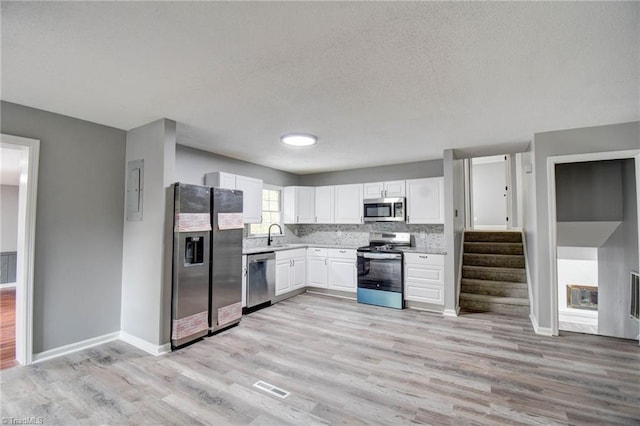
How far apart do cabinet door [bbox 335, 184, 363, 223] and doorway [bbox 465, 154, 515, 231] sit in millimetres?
3537

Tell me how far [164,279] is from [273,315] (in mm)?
1770

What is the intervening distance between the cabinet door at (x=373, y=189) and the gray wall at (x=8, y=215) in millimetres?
8353

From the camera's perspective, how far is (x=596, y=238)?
13.6 ft

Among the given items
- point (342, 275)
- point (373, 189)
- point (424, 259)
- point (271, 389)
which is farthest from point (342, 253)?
point (271, 389)

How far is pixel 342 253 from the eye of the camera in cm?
523

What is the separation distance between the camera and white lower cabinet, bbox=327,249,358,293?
510 cm

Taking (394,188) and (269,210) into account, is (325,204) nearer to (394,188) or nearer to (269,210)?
(269,210)

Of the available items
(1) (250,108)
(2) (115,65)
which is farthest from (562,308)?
(2) (115,65)

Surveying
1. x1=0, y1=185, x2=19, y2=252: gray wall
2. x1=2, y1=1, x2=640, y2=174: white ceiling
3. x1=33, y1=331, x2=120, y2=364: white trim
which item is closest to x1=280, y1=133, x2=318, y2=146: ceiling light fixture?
x1=2, y1=1, x2=640, y2=174: white ceiling

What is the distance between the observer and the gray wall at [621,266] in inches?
143

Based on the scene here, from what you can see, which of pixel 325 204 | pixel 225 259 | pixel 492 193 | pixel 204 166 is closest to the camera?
pixel 225 259

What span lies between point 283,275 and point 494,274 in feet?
12.3

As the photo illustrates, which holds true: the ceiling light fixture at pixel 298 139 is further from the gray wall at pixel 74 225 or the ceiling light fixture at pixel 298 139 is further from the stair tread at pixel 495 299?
the stair tread at pixel 495 299

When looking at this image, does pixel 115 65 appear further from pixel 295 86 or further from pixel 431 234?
pixel 431 234
